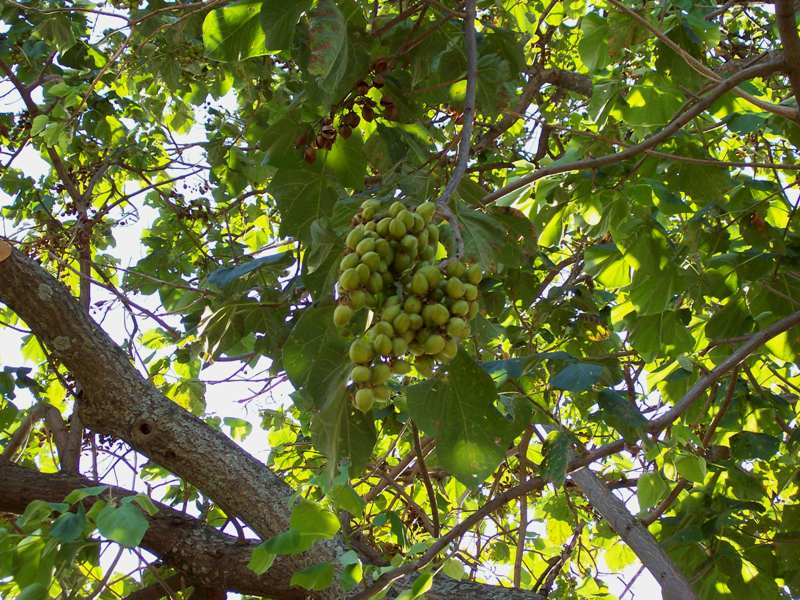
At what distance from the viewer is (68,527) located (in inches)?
68.4

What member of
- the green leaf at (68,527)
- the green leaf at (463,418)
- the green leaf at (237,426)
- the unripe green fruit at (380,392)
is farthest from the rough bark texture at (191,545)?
the unripe green fruit at (380,392)

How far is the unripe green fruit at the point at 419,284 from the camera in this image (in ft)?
3.19

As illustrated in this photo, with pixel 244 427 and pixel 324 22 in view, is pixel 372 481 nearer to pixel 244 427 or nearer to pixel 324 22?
pixel 244 427

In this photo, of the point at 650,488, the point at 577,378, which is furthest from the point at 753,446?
the point at 577,378

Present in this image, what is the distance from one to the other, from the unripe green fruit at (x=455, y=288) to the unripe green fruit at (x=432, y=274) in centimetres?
2

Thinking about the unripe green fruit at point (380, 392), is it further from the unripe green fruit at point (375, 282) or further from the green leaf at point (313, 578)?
the green leaf at point (313, 578)

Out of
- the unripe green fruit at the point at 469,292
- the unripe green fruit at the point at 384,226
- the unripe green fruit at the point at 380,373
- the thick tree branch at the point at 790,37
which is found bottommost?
the unripe green fruit at the point at 380,373

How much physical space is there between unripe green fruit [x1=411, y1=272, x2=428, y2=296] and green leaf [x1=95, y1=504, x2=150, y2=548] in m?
0.94

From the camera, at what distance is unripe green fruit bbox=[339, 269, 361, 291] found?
39.1 inches

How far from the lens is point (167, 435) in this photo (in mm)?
2363

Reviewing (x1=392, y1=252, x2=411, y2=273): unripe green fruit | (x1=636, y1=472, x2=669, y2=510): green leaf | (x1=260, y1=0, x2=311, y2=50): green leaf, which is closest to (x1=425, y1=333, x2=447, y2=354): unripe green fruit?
(x1=392, y1=252, x2=411, y2=273): unripe green fruit

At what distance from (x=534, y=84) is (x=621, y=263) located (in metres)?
0.89

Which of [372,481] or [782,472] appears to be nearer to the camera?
[782,472]

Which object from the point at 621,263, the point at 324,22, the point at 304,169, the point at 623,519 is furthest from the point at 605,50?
the point at 623,519
